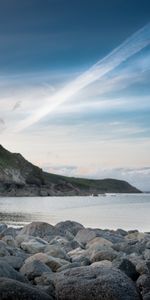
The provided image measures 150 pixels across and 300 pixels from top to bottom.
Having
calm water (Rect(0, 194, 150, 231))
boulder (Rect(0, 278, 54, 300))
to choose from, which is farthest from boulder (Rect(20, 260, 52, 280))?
calm water (Rect(0, 194, 150, 231))

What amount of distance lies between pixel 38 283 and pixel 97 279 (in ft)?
8.94

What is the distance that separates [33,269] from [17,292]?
12.8 feet

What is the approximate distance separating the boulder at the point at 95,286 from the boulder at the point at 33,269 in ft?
7.57

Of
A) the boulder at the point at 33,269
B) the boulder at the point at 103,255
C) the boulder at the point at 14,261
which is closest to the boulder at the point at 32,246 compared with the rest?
the boulder at the point at 103,255

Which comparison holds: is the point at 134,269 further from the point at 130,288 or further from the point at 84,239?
the point at 84,239

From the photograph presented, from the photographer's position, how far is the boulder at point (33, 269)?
13.6 meters

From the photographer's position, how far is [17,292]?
32.2ft

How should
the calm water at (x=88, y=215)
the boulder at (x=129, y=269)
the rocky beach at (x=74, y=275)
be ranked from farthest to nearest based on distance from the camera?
the calm water at (x=88, y=215) < the boulder at (x=129, y=269) < the rocky beach at (x=74, y=275)

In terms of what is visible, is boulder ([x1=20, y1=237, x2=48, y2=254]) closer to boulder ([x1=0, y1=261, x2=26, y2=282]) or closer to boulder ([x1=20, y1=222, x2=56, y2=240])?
boulder ([x1=20, y1=222, x2=56, y2=240])

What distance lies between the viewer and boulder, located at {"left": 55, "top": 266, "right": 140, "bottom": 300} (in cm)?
1046

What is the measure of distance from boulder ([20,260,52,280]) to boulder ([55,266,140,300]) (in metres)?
2.31

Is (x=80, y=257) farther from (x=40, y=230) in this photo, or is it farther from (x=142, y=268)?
(x=40, y=230)

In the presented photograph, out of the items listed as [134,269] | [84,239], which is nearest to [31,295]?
[134,269]

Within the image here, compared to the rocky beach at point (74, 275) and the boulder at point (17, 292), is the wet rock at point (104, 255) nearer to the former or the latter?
the rocky beach at point (74, 275)
